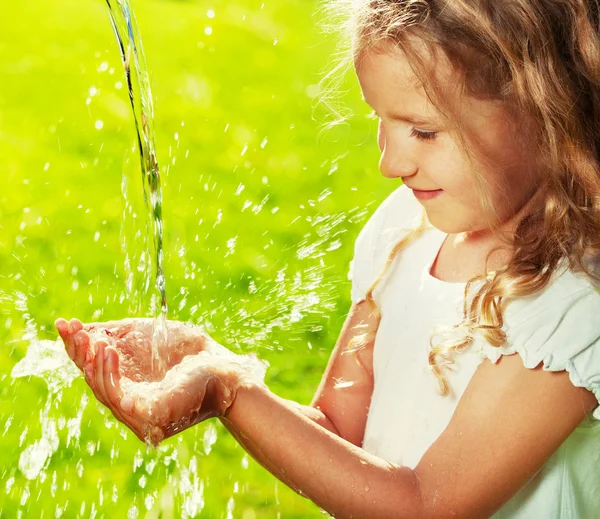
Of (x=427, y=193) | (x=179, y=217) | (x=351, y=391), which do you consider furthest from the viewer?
(x=179, y=217)

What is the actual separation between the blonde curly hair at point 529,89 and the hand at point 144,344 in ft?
1.52

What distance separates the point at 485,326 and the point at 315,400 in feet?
1.78

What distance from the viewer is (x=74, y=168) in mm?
4152

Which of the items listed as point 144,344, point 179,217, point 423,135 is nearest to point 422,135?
point 423,135

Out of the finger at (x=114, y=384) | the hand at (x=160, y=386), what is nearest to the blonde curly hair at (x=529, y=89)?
the hand at (x=160, y=386)

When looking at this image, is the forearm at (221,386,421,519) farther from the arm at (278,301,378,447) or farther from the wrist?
the arm at (278,301,378,447)

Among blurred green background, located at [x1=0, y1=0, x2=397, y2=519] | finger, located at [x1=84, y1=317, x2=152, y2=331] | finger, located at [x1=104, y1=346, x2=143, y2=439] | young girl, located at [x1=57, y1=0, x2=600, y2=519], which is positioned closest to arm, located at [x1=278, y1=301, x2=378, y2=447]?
young girl, located at [x1=57, y1=0, x2=600, y2=519]

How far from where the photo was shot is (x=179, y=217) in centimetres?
382

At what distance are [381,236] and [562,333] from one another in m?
0.55

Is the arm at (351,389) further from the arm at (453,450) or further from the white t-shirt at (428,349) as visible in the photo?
the arm at (453,450)

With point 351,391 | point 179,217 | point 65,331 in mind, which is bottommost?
point 179,217

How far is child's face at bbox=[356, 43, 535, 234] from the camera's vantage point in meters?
1.61

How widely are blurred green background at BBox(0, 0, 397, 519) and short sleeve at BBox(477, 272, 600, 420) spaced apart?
1.09 m

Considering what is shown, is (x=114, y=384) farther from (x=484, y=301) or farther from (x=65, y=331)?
(x=484, y=301)
